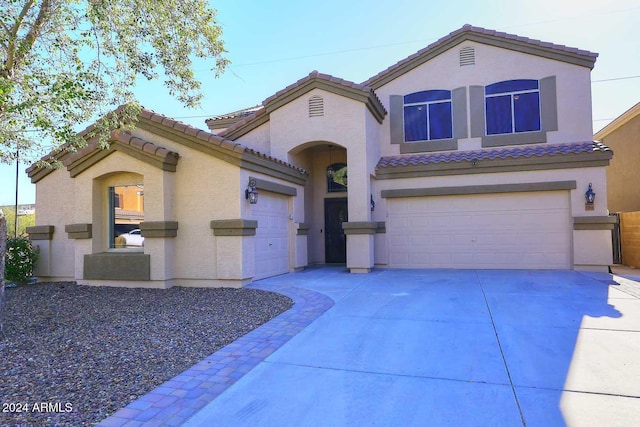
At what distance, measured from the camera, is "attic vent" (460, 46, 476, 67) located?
530 inches

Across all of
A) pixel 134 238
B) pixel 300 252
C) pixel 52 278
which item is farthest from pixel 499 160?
pixel 52 278

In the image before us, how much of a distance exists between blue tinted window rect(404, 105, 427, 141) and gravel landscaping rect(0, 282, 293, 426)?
26.3 ft

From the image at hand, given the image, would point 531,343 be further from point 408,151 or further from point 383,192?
point 408,151

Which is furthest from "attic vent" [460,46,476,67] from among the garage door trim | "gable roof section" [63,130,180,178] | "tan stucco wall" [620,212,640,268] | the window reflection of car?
the window reflection of car

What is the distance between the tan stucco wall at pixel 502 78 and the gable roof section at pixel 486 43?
145 millimetres

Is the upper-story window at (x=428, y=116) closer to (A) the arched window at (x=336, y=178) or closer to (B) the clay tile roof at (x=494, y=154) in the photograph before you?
(B) the clay tile roof at (x=494, y=154)

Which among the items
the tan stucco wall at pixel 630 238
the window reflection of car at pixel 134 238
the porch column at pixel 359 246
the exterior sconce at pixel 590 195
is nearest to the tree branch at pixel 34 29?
the window reflection of car at pixel 134 238

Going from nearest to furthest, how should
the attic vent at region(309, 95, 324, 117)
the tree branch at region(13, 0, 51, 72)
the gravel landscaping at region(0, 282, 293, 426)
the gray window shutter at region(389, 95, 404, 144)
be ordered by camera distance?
the gravel landscaping at region(0, 282, 293, 426) → the tree branch at region(13, 0, 51, 72) → the attic vent at region(309, 95, 324, 117) → the gray window shutter at region(389, 95, 404, 144)

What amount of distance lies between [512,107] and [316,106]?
639cm

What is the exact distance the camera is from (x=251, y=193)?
9.69 meters

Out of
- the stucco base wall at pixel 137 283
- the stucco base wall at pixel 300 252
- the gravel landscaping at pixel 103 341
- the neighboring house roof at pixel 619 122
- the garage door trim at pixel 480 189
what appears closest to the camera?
the gravel landscaping at pixel 103 341

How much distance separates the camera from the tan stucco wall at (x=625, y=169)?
15414 mm

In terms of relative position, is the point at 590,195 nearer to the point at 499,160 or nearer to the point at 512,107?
the point at 499,160

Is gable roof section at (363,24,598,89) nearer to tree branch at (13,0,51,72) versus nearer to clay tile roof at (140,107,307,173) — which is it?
clay tile roof at (140,107,307,173)
